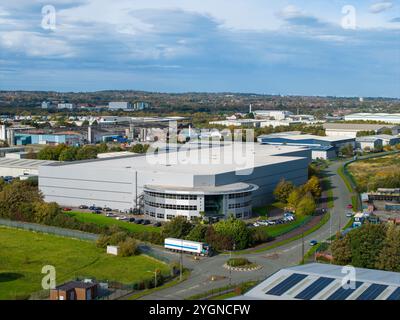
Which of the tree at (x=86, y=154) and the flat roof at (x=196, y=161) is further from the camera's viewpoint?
the tree at (x=86, y=154)

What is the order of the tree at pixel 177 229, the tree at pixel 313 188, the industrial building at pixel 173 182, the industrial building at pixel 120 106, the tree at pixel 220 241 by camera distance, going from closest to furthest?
the tree at pixel 220 241 < the tree at pixel 177 229 < the industrial building at pixel 173 182 < the tree at pixel 313 188 < the industrial building at pixel 120 106

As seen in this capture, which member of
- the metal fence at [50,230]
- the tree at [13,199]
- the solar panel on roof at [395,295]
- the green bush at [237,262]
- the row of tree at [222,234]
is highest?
the solar panel on roof at [395,295]

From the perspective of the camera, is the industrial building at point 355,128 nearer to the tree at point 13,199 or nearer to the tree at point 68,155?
the tree at point 68,155

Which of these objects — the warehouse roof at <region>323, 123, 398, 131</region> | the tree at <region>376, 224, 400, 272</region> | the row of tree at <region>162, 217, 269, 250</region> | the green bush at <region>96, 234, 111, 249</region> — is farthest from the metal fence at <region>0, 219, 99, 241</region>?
the warehouse roof at <region>323, 123, 398, 131</region>

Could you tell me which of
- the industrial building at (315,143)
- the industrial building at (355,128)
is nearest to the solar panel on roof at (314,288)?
the industrial building at (315,143)

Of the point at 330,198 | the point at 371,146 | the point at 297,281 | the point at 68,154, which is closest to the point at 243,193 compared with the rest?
the point at 330,198

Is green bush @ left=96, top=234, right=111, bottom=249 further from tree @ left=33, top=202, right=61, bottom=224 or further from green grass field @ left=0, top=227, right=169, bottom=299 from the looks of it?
tree @ left=33, top=202, right=61, bottom=224

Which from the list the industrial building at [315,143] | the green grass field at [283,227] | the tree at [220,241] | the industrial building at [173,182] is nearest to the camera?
the tree at [220,241]
